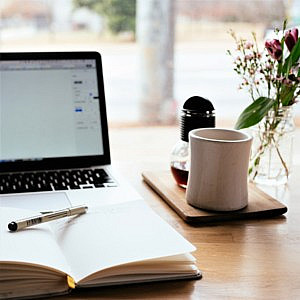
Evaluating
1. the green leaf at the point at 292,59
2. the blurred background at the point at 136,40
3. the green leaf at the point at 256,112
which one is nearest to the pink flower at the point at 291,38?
the green leaf at the point at 292,59

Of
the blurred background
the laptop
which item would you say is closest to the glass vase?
the laptop

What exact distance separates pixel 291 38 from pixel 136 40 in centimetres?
295

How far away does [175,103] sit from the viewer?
13.0 ft

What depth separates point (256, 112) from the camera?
1293 mm

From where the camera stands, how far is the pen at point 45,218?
963 mm

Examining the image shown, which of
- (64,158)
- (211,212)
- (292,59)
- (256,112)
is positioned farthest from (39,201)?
(292,59)

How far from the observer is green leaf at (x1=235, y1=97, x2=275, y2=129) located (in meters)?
1.29

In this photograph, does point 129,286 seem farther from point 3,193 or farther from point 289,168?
point 289,168

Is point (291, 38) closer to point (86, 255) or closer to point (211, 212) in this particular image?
point (211, 212)

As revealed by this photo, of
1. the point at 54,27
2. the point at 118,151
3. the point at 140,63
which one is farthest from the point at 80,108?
the point at 54,27

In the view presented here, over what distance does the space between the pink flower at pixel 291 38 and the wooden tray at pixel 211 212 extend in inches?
12.5

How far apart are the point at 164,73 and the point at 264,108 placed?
261cm

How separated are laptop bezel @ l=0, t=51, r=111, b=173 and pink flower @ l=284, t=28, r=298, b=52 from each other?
1.49 ft

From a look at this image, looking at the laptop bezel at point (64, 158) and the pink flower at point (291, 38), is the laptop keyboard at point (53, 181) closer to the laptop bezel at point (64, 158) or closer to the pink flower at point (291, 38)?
the laptop bezel at point (64, 158)
